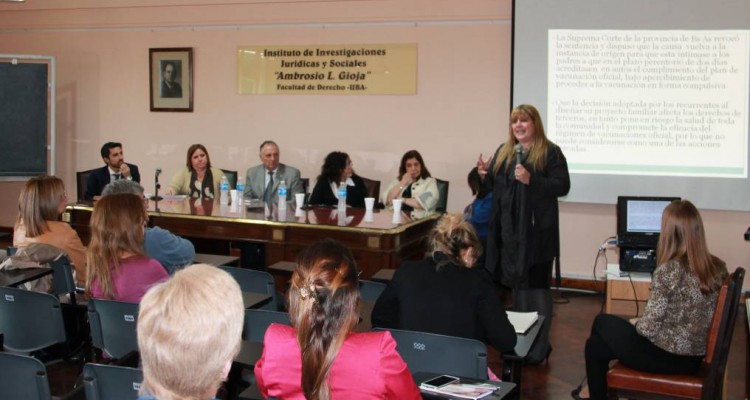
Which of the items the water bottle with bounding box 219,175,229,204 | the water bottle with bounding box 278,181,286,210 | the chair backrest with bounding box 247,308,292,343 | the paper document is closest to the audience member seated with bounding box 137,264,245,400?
the chair backrest with bounding box 247,308,292,343

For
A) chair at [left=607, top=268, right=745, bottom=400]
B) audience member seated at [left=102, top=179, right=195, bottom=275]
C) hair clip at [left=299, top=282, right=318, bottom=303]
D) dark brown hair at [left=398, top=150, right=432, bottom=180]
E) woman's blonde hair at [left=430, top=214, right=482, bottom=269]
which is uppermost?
dark brown hair at [left=398, top=150, right=432, bottom=180]

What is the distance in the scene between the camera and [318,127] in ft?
25.0

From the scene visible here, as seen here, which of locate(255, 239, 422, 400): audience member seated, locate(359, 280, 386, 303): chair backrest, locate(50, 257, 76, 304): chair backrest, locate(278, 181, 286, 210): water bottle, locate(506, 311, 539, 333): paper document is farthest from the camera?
locate(278, 181, 286, 210): water bottle

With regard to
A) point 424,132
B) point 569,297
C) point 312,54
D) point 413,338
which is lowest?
point 569,297

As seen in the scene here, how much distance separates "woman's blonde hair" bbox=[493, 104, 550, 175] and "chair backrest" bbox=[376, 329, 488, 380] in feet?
6.08

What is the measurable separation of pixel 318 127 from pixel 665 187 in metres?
3.23

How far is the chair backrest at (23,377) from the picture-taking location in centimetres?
238

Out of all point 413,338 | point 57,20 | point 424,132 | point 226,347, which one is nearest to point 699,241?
point 413,338

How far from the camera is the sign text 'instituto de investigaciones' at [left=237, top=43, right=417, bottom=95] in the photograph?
7258 millimetres

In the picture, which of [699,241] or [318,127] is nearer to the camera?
[699,241]

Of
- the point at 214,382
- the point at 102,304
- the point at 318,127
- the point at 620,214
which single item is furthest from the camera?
the point at 318,127

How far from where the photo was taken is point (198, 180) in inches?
274

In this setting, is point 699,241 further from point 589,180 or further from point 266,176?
point 266,176

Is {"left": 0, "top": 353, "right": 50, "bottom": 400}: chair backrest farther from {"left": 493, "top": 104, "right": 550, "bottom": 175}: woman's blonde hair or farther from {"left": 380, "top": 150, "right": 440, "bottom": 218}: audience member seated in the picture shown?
{"left": 380, "top": 150, "right": 440, "bottom": 218}: audience member seated
